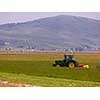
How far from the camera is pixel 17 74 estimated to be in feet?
28.9

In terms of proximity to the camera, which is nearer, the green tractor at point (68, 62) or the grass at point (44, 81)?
the grass at point (44, 81)

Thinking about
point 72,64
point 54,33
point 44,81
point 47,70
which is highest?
point 54,33

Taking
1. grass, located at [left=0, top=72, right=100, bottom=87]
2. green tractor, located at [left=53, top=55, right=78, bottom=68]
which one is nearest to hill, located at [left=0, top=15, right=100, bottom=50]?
green tractor, located at [left=53, top=55, right=78, bottom=68]

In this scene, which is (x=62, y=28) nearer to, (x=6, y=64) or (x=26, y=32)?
(x=26, y=32)

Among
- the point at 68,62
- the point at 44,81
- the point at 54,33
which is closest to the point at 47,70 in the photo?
the point at 44,81

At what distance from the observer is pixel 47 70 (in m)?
A: 8.84

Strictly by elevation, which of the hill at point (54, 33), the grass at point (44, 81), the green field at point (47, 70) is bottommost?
the grass at point (44, 81)

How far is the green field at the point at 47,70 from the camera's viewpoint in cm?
876

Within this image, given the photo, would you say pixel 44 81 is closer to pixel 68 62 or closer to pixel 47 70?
pixel 47 70

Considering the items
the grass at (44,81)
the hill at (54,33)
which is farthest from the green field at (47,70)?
the hill at (54,33)

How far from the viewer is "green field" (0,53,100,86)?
8758mm

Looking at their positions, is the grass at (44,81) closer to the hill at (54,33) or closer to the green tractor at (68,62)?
the green tractor at (68,62)

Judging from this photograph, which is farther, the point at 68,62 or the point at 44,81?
the point at 68,62
